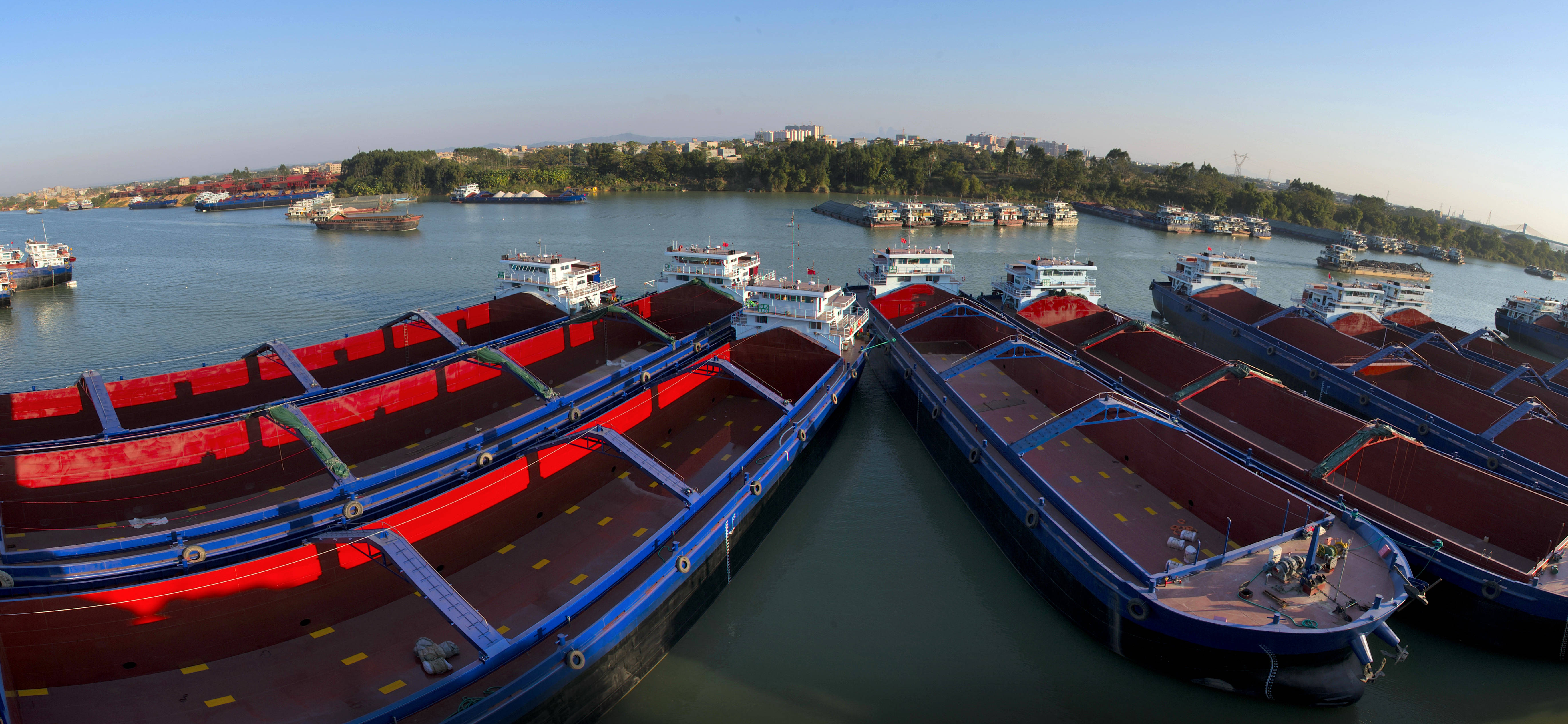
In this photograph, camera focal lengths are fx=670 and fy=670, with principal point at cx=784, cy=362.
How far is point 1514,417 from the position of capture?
13.0 meters

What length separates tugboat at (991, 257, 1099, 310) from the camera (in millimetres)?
21891

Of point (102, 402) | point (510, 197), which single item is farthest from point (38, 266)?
point (510, 197)

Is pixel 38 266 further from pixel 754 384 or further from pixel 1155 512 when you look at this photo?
pixel 1155 512

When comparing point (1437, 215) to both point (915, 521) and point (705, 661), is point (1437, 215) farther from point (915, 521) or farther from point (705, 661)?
point (705, 661)

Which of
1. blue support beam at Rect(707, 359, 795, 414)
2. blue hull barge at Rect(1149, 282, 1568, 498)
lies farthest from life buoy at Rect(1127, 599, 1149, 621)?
blue hull barge at Rect(1149, 282, 1568, 498)

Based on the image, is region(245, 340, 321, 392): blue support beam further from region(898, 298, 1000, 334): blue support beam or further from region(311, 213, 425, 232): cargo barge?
region(311, 213, 425, 232): cargo barge

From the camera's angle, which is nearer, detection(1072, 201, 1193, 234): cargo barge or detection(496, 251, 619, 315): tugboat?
detection(496, 251, 619, 315): tugboat

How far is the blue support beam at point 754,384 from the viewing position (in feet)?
44.3

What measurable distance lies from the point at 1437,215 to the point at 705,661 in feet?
361

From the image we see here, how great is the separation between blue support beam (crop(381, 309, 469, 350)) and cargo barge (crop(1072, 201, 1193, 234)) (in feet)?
215

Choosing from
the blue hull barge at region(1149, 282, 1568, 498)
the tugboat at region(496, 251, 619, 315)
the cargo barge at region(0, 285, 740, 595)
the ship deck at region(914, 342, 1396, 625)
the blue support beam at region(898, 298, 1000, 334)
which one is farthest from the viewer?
the tugboat at region(496, 251, 619, 315)

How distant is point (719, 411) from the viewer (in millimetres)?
15562

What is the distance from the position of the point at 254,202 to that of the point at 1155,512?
342ft

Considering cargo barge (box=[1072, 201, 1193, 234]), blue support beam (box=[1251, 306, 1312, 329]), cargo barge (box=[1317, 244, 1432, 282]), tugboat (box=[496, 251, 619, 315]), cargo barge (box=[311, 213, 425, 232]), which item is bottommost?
blue support beam (box=[1251, 306, 1312, 329])
